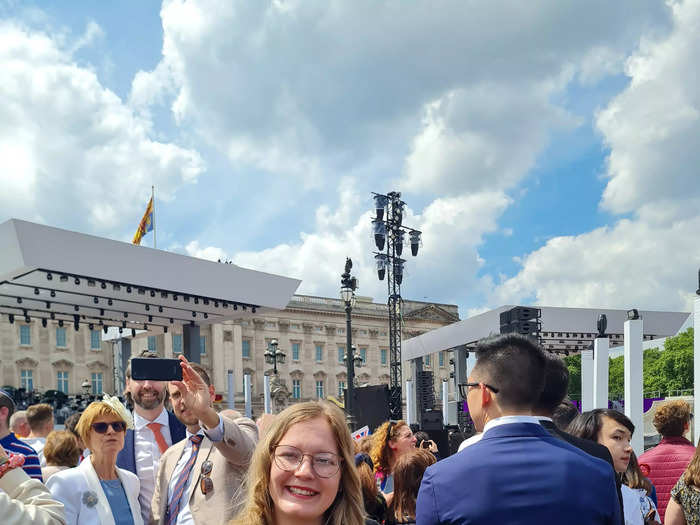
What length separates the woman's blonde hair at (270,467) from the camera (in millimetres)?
2119

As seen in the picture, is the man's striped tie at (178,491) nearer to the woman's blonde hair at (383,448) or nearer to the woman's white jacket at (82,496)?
the woman's white jacket at (82,496)

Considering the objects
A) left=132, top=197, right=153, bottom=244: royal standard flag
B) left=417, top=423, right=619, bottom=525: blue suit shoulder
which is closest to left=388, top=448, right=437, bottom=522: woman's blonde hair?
left=417, top=423, right=619, bottom=525: blue suit shoulder

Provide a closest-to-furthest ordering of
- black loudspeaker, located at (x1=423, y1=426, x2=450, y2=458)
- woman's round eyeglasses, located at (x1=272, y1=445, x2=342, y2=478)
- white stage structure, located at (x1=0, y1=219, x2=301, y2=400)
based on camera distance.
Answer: woman's round eyeglasses, located at (x1=272, y1=445, x2=342, y2=478) < black loudspeaker, located at (x1=423, y1=426, x2=450, y2=458) < white stage structure, located at (x1=0, y1=219, x2=301, y2=400)

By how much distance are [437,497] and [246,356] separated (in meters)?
64.1

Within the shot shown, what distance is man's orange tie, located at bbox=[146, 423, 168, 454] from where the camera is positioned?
4.76 m

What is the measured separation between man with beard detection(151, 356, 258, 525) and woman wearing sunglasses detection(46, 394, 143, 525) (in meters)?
0.24

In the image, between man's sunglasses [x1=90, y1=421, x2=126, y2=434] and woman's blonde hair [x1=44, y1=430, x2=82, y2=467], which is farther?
woman's blonde hair [x1=44, y1=430, x2=82, y2=467]

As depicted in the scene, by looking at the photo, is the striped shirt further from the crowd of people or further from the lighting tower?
the lighting tower

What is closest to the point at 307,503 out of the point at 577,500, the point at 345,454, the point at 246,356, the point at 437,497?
the point at 345,454

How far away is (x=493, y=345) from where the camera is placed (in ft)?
9.87

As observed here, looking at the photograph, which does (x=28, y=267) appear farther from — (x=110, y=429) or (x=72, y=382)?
(x=72, y=382)

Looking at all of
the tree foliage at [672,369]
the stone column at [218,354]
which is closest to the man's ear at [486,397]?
the stone column at [218,354]

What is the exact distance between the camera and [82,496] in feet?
12.5

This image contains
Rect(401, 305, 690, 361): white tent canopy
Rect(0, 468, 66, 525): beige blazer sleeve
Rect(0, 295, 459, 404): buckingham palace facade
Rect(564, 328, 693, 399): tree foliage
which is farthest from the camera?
Rect(564, 328, 693, 399): tree foliage
